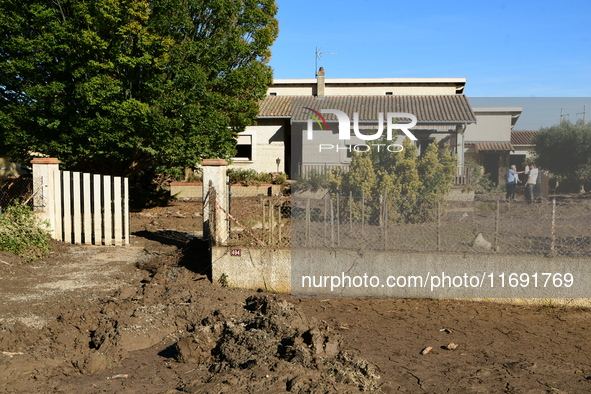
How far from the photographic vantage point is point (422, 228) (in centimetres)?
1076

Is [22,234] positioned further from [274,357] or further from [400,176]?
[400,176]

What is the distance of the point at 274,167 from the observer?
2622 cm

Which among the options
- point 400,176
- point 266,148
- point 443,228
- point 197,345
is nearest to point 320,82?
point 266,148

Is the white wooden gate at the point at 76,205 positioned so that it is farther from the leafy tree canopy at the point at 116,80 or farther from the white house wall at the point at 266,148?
the white house wall at the point at 266,148

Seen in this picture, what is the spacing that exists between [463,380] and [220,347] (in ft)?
8.15

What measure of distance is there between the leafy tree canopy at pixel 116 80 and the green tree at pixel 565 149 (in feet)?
38.2

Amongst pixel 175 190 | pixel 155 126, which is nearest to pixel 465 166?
pixel 155 126

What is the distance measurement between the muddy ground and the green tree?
13259mm

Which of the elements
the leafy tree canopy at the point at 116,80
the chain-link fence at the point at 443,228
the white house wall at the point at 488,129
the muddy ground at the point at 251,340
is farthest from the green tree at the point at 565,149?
the muddy ground at the point at 251,340

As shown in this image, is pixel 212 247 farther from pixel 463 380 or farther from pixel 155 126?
pixel 155 126

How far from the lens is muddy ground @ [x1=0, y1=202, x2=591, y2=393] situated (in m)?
5.50

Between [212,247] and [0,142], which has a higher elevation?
[0,142]

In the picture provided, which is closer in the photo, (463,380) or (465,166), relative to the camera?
(463,380)

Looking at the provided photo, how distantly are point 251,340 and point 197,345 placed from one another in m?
0.62
